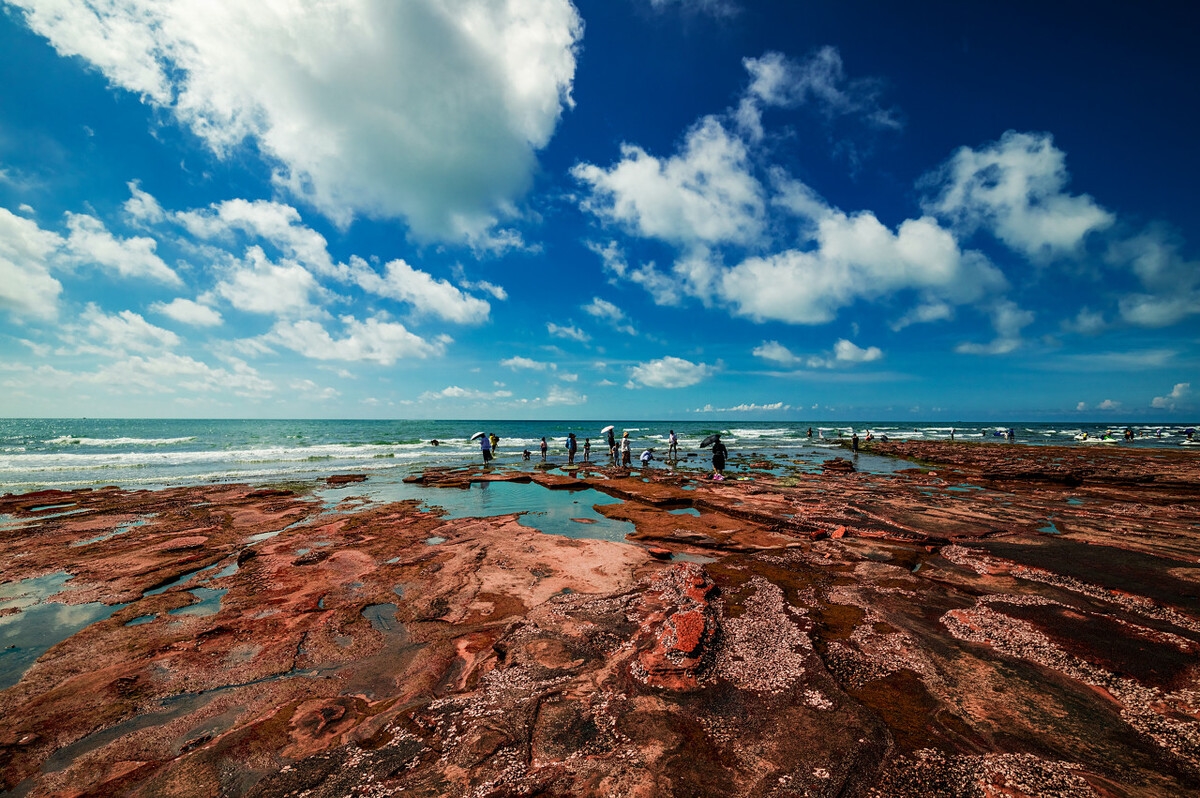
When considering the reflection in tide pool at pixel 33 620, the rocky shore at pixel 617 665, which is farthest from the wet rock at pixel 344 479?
the reflection in tide pool at pixel 33 620

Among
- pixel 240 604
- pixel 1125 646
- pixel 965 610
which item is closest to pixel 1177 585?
pixel 1125 646

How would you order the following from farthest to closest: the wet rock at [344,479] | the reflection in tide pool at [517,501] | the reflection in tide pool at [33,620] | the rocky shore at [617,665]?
1. the wet rock at [344,479]
2. the reflection in tide pool at [517,501]
3. the reflection in tide pool at [33,620]
4. the rocky shore at [617,665]

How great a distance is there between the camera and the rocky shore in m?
4.48

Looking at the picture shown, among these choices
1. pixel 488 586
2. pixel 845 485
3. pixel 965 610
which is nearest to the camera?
pixel 965 610

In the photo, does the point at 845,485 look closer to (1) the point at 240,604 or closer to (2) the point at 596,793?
(2) the point at 596,793

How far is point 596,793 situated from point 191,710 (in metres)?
5.57

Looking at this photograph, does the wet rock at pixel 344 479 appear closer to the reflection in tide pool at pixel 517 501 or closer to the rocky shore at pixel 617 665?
the reflection in tide pool at pixel 517 501

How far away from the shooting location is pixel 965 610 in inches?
314

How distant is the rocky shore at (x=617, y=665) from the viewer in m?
4.48

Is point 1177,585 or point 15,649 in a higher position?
point 1177,585

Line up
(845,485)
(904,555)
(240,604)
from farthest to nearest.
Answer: (845,485)
(904,555)
(240,604)

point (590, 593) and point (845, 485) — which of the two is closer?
point (590, 593)

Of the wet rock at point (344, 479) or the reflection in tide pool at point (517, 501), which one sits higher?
the reflection in tide pool at point (517, 501)

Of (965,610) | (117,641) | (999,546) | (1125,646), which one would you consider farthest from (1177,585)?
(117,641)
